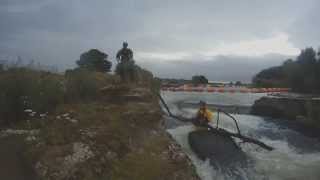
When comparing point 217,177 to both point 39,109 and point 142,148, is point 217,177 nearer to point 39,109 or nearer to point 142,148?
point 142,148

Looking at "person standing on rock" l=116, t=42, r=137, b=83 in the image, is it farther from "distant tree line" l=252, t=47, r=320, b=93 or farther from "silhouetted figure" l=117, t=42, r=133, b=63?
"distant tree line" l=252, t=47, r=320, b=93

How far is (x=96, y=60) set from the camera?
100 ft

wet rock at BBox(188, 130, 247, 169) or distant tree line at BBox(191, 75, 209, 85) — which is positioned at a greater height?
distant tree line at BBox(191, 75, 209, 85)

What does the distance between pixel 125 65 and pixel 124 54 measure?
626 mm

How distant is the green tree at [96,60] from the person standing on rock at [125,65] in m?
6.89

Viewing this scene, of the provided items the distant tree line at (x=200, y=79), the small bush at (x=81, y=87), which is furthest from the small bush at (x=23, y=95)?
the distant tree line at (x=200, y=79)

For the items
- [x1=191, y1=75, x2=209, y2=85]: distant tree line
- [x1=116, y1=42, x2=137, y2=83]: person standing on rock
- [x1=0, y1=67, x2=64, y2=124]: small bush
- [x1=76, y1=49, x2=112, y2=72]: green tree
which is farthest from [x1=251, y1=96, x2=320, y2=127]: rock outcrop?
[x1=191, y1=75, x2=209, y2=85]: distant tree line

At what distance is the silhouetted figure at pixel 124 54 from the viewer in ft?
71.9

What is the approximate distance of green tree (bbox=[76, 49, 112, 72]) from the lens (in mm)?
29334

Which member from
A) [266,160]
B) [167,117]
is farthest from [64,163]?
[167,117]

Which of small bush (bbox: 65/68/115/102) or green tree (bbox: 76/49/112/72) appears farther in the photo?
green tree (bbox: 76/49/112/72)

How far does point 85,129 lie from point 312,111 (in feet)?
89.2

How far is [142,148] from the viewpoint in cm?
1416

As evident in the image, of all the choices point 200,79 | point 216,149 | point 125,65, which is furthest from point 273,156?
point 200,79
